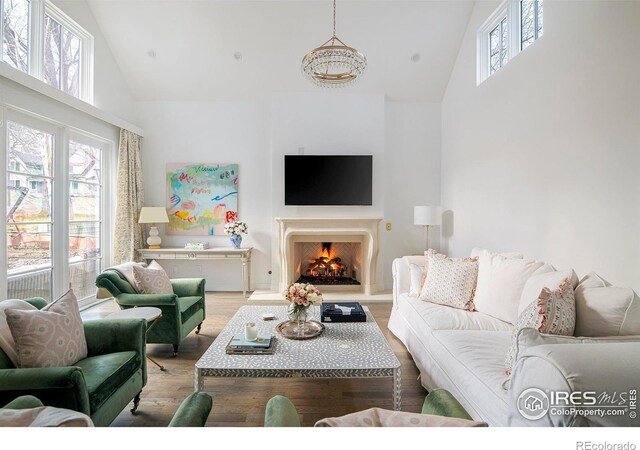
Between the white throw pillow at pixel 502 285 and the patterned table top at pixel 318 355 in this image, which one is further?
the white throw pillow at pixel 502 285

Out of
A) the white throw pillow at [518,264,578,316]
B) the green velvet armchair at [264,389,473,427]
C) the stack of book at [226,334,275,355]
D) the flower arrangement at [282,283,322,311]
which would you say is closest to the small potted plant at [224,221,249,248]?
the flower arrangement at [282,283,322,311]

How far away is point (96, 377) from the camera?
62.9 inches

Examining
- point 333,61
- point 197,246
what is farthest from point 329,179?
point 333,61

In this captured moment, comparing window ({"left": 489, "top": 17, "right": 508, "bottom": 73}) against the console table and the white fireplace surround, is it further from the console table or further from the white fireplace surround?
the console table

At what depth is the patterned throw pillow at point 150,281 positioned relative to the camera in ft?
9.25

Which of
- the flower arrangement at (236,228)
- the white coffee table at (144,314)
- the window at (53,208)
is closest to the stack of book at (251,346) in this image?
the white coffee table at (144,314)

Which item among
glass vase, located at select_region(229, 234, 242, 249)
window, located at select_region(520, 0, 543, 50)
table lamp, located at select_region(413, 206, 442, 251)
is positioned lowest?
glass vase, located at select_region(229, 234, 242, 249)

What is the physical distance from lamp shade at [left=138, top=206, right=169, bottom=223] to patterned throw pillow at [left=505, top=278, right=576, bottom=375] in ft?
14.8

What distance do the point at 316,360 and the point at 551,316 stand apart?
124 cm

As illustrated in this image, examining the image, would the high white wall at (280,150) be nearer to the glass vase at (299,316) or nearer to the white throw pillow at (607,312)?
the glass vase at (299,316)

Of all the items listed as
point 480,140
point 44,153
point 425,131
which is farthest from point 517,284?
point 44,153

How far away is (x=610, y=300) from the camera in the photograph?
1.59 m

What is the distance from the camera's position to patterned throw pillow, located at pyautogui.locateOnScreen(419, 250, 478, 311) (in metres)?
2.66

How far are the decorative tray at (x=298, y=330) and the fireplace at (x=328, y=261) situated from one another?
2.78 m
